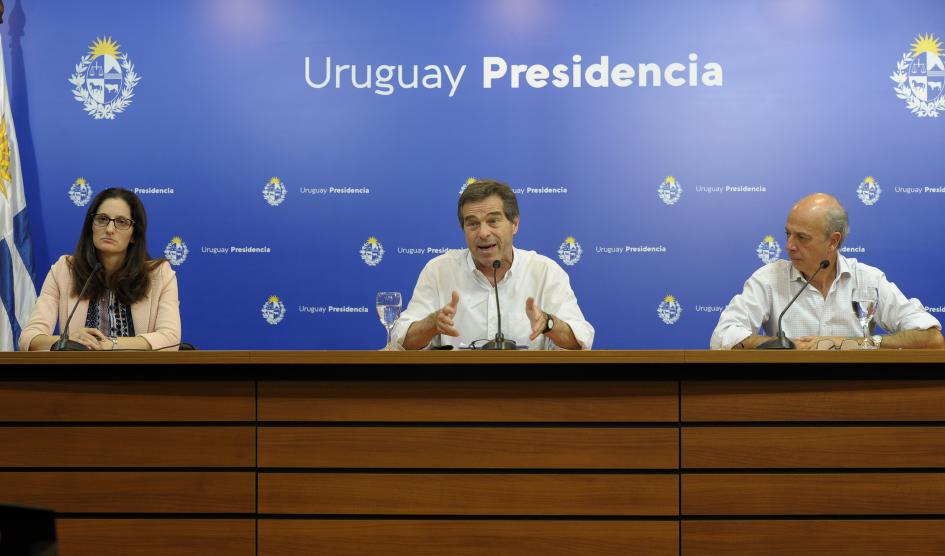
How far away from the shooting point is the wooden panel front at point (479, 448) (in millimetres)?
2369

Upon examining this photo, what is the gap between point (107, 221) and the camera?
10.9 ft

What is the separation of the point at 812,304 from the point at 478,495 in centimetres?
175

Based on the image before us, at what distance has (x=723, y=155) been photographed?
175 inches

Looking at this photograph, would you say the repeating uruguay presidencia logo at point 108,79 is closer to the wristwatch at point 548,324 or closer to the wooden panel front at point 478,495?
the wristwatch at point 548,324

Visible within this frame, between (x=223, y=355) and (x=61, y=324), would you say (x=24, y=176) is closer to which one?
(x=61, y=324)

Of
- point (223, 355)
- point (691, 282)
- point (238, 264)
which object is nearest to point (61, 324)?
point (238, 264)

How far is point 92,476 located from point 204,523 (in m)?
0.34

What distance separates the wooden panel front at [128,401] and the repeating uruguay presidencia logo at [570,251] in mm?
2357

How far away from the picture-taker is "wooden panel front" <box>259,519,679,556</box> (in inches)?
92.0

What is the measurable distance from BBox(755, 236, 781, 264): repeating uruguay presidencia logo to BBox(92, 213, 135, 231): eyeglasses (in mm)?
2958

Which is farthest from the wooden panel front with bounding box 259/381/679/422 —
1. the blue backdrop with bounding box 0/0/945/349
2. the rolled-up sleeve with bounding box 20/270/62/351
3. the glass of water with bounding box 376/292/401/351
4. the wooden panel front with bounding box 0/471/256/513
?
the blue backdrop with bounding box 0/0/945/349

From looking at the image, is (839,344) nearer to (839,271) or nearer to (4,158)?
(839,271)

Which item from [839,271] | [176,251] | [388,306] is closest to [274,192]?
[176,251]

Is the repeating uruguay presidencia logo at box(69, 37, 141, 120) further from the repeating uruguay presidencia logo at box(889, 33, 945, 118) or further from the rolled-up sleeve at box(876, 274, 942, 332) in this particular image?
the repeating uruguay presidencia logo at box(889, 33, 945, 118)
